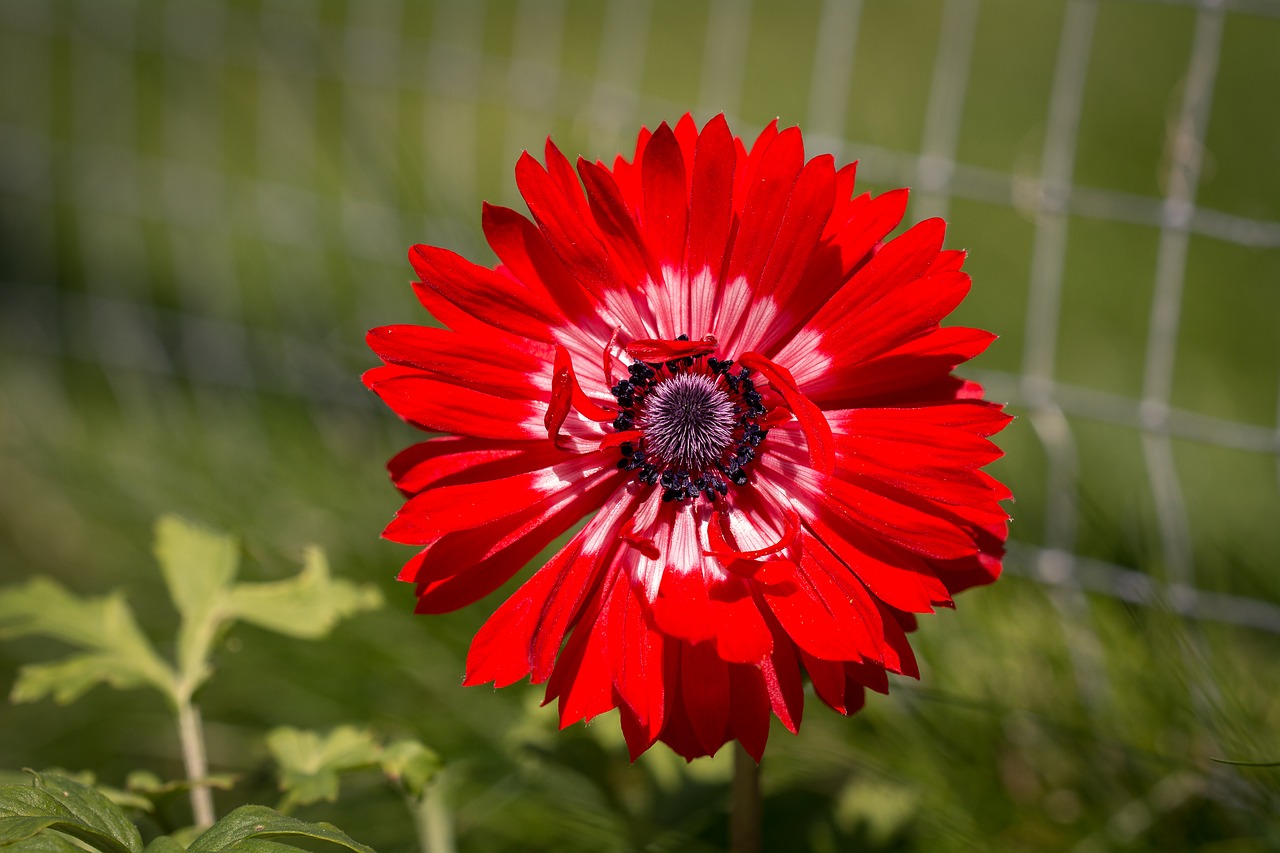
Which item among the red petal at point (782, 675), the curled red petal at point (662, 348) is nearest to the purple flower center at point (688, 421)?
the curled red petal at point (662, 348)

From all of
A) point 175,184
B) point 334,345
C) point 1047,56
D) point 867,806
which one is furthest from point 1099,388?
point 175,184

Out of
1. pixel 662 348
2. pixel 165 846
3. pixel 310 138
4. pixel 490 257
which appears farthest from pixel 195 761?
pixel 310 138

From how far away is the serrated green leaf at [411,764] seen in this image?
1.21 m

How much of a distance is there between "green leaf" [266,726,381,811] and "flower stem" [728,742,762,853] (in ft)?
1.25

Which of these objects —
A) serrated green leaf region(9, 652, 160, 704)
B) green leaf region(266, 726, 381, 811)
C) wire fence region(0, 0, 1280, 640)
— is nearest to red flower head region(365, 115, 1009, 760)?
green leaf region(266, 726, 381, 811)

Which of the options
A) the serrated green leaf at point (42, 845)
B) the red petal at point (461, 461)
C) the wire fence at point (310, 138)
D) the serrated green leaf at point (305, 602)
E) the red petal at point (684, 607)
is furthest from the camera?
the wire fence at point (310, 138)

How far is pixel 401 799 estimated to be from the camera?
1749 millimetres

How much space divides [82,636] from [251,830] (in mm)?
640

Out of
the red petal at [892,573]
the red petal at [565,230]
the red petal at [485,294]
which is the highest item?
the red petal at [565,230]

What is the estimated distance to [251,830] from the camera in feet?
3.22

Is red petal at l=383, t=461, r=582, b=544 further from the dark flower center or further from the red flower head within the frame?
the dark flower center

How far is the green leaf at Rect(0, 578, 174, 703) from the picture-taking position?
55.9 inches

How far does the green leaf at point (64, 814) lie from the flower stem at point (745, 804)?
565 millimetres

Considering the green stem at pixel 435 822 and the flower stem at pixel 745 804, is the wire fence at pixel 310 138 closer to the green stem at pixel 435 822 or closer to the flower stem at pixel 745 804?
the green stem at pixel 435 822
